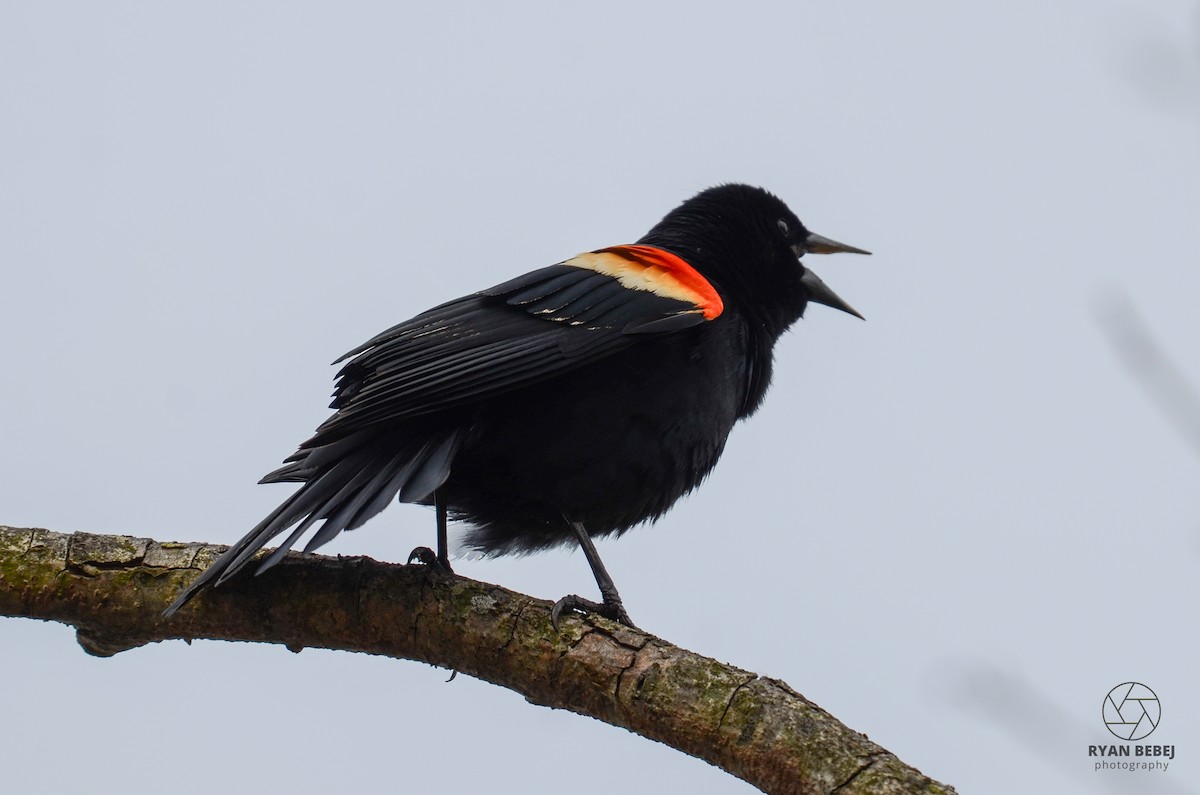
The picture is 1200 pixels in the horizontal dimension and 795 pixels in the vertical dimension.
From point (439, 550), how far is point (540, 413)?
538 mm

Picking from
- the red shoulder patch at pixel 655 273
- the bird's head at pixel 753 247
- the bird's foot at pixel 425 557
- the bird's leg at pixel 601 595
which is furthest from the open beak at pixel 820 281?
the bird's foot at pixel 425 557

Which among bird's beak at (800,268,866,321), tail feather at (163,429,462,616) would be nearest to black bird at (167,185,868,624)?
tail feather at (163,429,462,616)

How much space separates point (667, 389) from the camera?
4125 millimetres

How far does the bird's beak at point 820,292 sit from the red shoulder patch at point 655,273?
813 mm

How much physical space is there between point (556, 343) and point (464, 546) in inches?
36.1

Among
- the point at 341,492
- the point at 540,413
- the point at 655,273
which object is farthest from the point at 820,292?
the point at 341,492

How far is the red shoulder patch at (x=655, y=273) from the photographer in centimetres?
434

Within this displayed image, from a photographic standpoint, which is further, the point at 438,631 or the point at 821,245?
the point at 821,245

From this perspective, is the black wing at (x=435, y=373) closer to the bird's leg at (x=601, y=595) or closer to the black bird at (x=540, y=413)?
the black bird at (x=540, y=413)

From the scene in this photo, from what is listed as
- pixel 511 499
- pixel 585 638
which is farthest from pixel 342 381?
pixel 585 638

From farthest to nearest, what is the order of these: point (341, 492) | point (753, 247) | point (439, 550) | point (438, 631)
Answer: point (753, 247), point (439, 550), point (341, 492), point (438, 631)

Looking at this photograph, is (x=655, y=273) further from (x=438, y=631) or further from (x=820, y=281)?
(x=438, y=631)

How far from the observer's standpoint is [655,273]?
449 cm

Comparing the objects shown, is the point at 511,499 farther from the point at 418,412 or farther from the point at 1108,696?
the point at 1108,696
